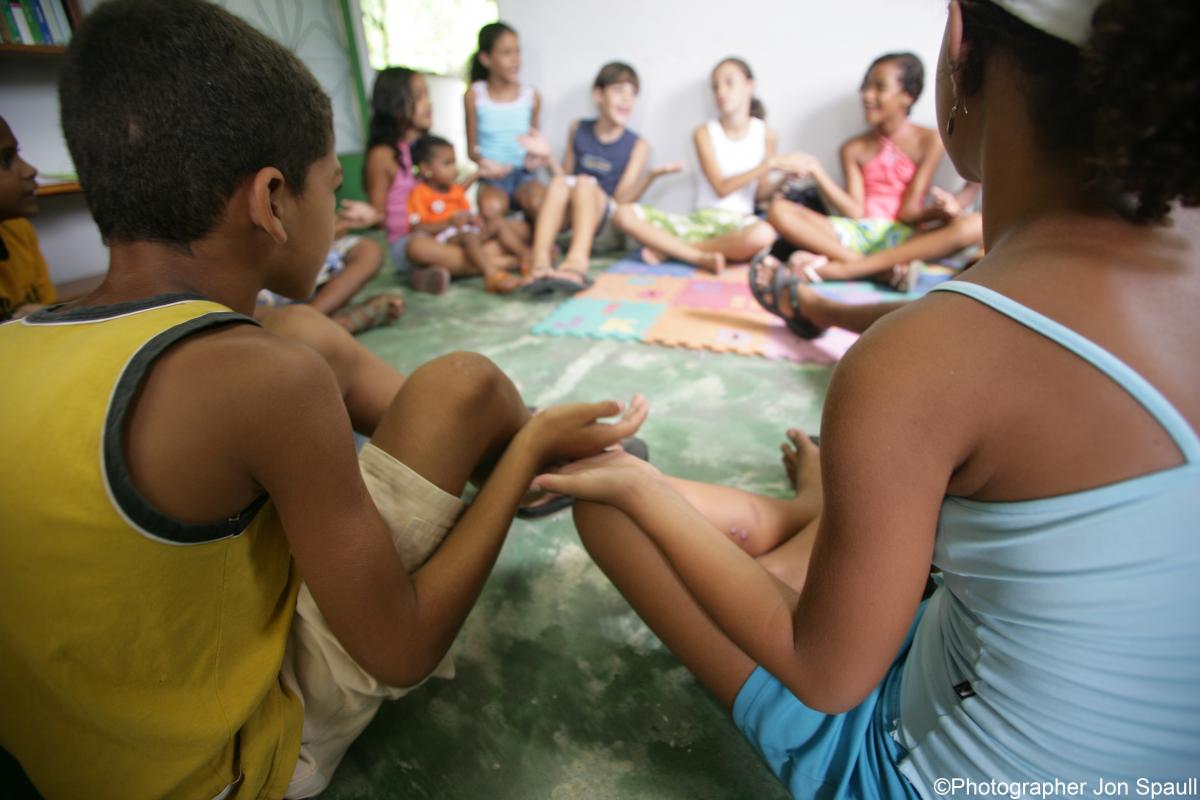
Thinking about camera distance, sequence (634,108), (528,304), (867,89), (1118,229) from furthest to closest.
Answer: (634,108), (867,89), (528,304), (1118,229)

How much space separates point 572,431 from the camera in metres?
0.90

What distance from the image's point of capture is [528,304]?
2.27m

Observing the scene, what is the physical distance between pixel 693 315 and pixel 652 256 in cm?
81

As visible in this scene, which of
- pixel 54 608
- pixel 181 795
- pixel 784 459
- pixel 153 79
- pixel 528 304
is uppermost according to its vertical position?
pixel 153 79

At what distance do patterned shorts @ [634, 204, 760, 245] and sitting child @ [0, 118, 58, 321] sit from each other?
205cm

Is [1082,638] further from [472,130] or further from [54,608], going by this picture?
[472,130]

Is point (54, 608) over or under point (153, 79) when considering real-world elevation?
under

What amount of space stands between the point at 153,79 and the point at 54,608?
42cm

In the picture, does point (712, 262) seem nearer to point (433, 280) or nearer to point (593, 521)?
point (433, 280)

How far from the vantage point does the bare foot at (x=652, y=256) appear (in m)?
2.75

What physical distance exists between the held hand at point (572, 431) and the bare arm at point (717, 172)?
2.08 metres

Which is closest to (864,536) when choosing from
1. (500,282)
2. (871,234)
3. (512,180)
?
(500,282)

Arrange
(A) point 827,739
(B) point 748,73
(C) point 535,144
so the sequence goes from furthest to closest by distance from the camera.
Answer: (C) point 535,144 < (B) point 748,73 < (A) point 827,739

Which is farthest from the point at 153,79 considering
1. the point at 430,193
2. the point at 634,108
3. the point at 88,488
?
the point at 634,108
